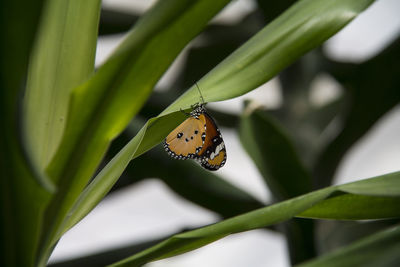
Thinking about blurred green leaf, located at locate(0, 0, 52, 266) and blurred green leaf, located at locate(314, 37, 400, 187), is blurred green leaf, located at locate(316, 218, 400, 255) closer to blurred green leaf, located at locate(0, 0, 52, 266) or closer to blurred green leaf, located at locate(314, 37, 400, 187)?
blurred green leaf, located at locate(314, 37, 400, 187)

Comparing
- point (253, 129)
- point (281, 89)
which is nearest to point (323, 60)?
point (281, 89)

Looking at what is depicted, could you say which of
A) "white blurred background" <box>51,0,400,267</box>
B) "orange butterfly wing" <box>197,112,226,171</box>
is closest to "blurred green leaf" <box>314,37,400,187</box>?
"orange butterfly wing" <box>197,112,226,171</box>

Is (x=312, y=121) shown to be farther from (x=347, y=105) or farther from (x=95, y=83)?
(x=95, y=83)

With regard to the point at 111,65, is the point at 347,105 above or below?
above

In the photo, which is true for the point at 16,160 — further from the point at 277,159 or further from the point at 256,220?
the point at 277,159

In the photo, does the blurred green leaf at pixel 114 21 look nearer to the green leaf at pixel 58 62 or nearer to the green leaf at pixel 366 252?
the green leaf at pixel 58 62
